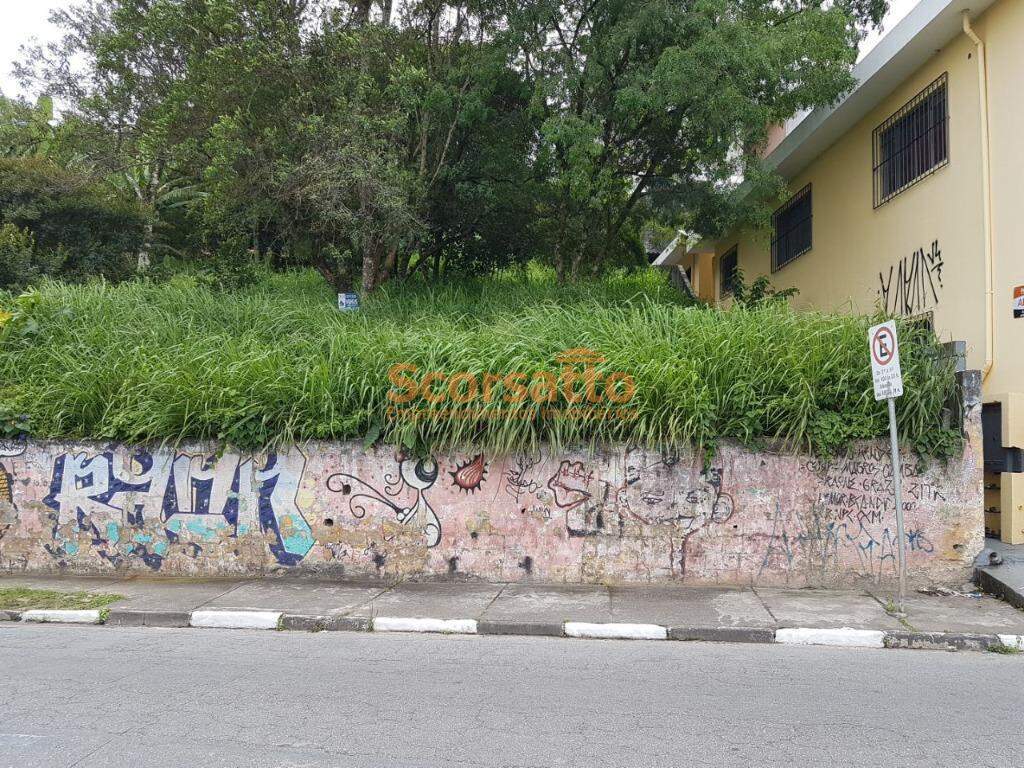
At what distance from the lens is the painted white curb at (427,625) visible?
6180 mm

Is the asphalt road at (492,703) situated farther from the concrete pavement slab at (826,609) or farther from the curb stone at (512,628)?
the concrete pavement slab at (826,609)

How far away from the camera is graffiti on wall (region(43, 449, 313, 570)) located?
7.78 metres

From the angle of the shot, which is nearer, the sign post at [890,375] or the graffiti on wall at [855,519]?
the sign post at [890,375]

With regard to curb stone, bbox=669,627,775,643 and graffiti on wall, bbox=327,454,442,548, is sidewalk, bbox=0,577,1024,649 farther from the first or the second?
graffiti on wall, bbox=327,454,442,548

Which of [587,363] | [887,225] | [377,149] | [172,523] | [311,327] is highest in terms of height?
[377,149]

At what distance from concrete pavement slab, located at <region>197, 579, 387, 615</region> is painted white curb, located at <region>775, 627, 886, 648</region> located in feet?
12.6

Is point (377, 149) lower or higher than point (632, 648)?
higher

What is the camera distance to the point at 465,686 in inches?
185

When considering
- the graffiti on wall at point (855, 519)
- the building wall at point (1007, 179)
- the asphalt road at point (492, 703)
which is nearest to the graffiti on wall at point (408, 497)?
the asphalt road at point (492, 703)

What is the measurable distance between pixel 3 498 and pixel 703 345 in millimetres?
8194

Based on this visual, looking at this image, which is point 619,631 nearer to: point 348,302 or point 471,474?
point 471,474

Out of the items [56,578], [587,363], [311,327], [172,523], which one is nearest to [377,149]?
[311,327]

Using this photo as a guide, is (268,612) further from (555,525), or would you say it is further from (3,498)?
(3,498)

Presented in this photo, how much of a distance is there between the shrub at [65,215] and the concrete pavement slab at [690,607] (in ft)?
47.4
